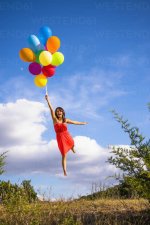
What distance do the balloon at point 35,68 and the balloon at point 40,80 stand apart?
0.13 metres

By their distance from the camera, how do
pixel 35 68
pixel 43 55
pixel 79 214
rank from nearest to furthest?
pixel 79 214
pixel 43 55
pixel 35 68

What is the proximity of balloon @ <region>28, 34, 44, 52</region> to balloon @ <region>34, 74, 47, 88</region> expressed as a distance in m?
0.78

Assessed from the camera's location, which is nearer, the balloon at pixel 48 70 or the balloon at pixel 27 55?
the balloon at pixel 27 55

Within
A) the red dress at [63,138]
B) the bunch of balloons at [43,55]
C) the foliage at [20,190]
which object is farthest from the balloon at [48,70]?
the foliage at [20,190]

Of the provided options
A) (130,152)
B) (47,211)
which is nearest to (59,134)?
(47,211)

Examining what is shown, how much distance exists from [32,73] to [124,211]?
4369 millimetres

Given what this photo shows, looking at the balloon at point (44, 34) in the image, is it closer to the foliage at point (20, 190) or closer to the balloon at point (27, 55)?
the balloon at point (27, 55)

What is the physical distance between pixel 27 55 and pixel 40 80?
777mm

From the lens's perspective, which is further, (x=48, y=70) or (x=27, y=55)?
(x=48, y=70)

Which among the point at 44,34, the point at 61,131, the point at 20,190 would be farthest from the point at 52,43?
the point at 20,190

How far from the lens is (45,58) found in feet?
30.6

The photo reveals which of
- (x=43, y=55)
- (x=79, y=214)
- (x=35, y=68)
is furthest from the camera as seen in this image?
(x=35, y=68)

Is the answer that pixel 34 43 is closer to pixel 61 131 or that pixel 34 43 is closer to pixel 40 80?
pixel 40 80

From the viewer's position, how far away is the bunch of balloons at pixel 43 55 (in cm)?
938
